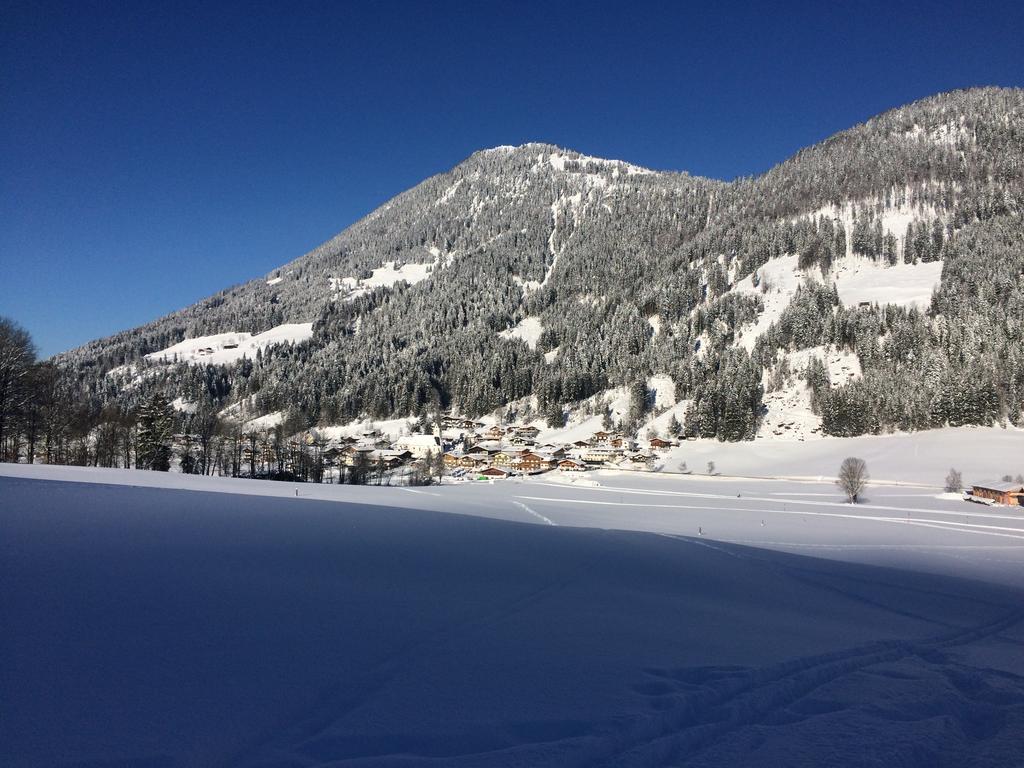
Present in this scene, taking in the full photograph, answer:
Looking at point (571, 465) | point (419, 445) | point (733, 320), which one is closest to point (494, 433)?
point (419, 445)

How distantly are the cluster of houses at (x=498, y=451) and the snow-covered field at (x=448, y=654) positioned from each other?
53.1 m

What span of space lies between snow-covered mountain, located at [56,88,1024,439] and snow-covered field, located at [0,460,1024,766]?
8688 centimetres

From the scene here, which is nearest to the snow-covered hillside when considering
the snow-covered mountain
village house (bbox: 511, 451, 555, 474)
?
the snow-covered mountain

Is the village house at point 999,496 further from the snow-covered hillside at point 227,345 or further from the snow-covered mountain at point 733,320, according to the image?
the snow-covered hillside at point 227,345

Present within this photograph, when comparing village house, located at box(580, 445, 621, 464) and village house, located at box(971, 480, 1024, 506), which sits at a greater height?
village house, located at box(580, 445, 621, 464)

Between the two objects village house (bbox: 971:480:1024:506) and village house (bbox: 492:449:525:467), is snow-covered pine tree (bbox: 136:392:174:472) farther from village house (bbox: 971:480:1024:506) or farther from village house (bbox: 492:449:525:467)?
village house (bbox: 971:480:1024:506)

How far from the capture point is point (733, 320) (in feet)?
397

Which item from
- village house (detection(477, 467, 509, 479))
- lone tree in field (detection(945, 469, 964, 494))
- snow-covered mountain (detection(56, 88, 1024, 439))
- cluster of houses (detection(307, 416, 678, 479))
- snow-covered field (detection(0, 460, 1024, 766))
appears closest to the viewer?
snow-covered field (detection(0, 460, 1024, 766))

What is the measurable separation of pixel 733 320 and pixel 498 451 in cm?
6561

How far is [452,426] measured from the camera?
122312 mm

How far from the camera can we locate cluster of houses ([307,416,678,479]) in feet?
260

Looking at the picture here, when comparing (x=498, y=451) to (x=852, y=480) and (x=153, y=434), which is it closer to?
(x=852, y=480)

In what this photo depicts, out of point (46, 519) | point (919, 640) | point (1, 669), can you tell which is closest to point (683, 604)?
point (919, 640)

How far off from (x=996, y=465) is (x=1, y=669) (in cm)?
8428
